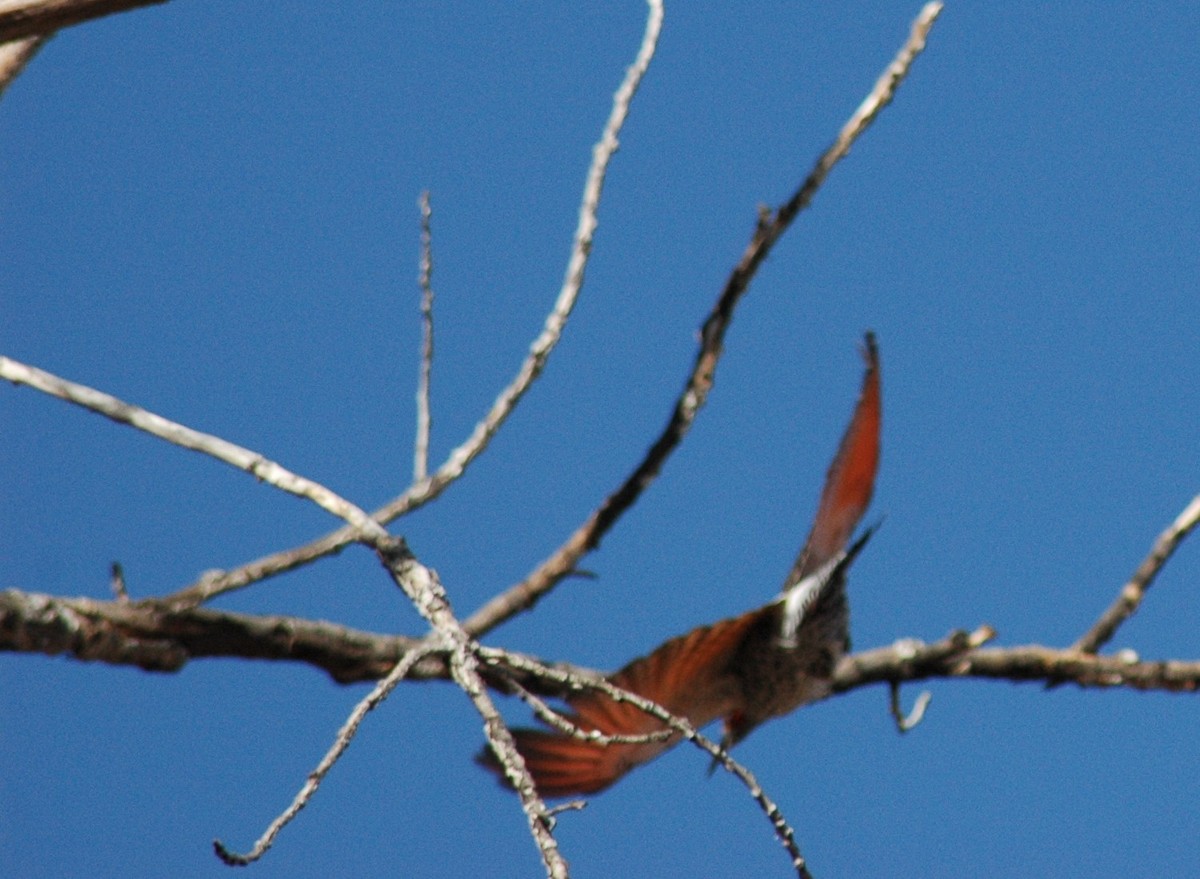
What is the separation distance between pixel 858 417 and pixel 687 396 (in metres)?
0.31

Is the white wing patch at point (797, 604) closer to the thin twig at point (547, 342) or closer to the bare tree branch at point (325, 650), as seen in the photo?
the bare tree branch at point (325, 650)

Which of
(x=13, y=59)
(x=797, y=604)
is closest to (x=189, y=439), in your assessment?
(x=13, y=59)

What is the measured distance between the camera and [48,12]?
51.9 inches

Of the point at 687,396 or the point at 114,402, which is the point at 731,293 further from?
the point at 114,402

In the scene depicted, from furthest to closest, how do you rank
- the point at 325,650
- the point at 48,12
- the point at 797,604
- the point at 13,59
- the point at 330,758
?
the point at 797,604 < the point at 13,59 < the point at 325,650 < the point at 48,12 < the point at 330,758

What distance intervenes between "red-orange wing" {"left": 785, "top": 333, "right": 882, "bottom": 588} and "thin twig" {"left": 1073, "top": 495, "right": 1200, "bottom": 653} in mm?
398

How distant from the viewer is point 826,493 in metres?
2.20

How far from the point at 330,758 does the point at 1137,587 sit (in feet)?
5.10

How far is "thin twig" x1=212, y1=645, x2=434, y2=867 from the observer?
3.34 feet

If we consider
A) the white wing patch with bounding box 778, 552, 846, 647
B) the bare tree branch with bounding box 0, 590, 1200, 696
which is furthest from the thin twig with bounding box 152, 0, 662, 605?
the white wing patch with bounding box 778, 552, 846, 647

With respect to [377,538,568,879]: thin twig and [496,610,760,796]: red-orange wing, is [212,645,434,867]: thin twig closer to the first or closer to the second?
[377,538,568,879]: thin twig

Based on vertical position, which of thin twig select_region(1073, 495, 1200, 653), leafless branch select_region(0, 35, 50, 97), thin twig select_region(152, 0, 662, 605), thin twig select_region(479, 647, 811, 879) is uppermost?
leafless branch select_region(0, 35, 50, 97)

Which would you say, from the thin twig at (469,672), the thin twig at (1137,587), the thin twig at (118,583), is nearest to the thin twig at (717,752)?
the thin twig at (469,672)

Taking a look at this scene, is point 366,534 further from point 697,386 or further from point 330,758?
point 697,386
